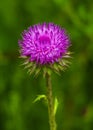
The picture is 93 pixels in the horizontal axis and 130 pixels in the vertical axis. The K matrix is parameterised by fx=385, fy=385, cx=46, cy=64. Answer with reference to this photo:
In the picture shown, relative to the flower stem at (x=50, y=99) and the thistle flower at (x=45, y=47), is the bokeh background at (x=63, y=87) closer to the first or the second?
the thistle flower at (x=45, y=47)

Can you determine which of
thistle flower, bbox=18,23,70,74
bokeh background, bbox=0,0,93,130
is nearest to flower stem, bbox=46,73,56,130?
thistle flower, bbox=18,23,70,74

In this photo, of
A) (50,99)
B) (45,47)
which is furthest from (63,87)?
(50,99)

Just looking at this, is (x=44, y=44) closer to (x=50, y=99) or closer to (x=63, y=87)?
(x=50, y=99)

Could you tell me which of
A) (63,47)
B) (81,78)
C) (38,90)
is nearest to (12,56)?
(38,90)

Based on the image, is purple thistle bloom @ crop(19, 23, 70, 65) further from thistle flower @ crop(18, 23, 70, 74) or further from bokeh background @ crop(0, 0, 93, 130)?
bokeh background @ crop(0, 0, 93, 130)

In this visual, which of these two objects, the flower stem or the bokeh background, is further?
the bokeh background

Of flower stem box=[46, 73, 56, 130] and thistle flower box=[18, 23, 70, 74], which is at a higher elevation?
thistle flower box=[18, 23, 70, 74]
